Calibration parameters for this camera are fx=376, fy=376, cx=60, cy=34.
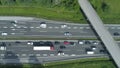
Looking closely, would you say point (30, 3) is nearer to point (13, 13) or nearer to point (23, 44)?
point (13, 13)

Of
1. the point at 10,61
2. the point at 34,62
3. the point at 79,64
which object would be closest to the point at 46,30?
the point at 34,62

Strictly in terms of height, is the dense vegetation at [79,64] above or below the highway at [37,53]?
below

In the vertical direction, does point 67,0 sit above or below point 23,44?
above

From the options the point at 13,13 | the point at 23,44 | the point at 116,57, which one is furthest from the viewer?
the point at 13,13

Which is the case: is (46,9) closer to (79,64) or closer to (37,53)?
(37,53)

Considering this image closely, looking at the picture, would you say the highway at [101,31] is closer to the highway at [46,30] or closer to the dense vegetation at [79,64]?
the dense vegetation at [79,64]

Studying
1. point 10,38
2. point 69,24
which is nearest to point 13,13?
point 10,38

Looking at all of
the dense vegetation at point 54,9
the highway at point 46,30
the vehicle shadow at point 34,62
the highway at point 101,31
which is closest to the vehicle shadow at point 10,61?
the vehicle shadow at point 34,62
